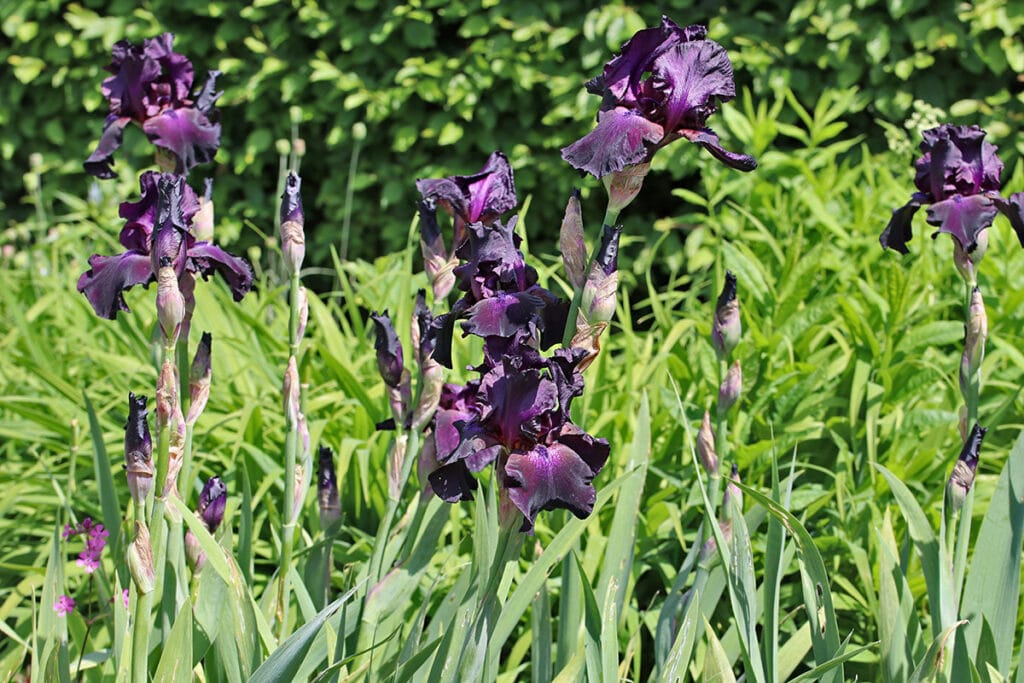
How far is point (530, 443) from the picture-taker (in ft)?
3.95

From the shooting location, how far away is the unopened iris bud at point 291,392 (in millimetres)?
1598

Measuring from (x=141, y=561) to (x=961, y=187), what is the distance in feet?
4.42

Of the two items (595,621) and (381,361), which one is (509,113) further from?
(595,621)

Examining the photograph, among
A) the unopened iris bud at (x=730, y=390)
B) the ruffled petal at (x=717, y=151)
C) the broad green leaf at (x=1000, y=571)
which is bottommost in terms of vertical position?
the broad green leaf at (x=1000, y=571)

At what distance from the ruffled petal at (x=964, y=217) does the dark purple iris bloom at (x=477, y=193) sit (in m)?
0.65

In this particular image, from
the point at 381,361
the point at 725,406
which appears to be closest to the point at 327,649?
the point at 381,361

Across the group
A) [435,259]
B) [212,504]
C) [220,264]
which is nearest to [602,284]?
[435,259]

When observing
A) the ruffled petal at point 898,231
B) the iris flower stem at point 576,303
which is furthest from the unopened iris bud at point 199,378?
the ruffled petal at point 898,231

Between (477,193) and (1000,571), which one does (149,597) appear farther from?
(1000,571)

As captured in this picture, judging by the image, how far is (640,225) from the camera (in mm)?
4785

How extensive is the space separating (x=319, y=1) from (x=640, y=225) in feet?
6.40

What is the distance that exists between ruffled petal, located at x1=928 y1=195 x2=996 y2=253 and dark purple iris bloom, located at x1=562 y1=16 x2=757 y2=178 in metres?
0.42

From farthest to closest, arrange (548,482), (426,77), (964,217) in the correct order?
(426,77) → (964,217) → (548,482)

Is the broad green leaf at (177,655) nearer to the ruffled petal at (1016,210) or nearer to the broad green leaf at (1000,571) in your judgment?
the broad green leaf at (1000,571)
